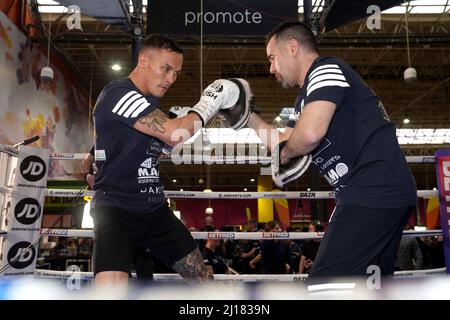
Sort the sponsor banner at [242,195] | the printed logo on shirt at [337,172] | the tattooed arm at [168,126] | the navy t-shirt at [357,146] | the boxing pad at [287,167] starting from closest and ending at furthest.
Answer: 1. the navy t-shirt at [357,146]
2. the printed logo on shirt at [337,172]
3. the boxing pad at [287,167]
4. the tattooed arm at [168,126]
5. the sponsor banner at [242,195]

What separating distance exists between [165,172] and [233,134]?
8884 mm

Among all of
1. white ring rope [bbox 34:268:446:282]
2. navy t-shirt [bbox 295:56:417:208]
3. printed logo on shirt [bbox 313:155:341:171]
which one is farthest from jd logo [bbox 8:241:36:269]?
navy t-shirt [bbox 295:56:417:208]

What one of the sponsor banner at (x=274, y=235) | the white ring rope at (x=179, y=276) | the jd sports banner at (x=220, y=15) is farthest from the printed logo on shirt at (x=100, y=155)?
the jd sports banner at (x=220, y=15)

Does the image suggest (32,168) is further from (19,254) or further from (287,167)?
(287,167)

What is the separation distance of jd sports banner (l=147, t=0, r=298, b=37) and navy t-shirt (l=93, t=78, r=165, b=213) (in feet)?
12.6

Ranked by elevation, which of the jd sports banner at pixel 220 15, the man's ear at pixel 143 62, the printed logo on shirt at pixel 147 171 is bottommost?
the printed logo on shirt at pixel 147 171

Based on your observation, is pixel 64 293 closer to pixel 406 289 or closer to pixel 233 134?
pixel 406 289

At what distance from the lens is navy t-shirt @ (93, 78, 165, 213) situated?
2027 mm

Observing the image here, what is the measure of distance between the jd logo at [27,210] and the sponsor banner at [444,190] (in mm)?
3249

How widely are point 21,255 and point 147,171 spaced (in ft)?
5.19

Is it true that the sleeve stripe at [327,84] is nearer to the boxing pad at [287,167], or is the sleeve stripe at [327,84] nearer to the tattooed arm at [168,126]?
the boxing pad at [287,167]

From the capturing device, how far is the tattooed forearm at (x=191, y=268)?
7.25 feet

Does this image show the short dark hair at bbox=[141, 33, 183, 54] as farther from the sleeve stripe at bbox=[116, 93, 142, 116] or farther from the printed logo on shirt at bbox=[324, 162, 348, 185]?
the printed logo on shirt at bbox=[324, 162, 348, 185]

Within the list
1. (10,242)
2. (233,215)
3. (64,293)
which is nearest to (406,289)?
(64,293)
